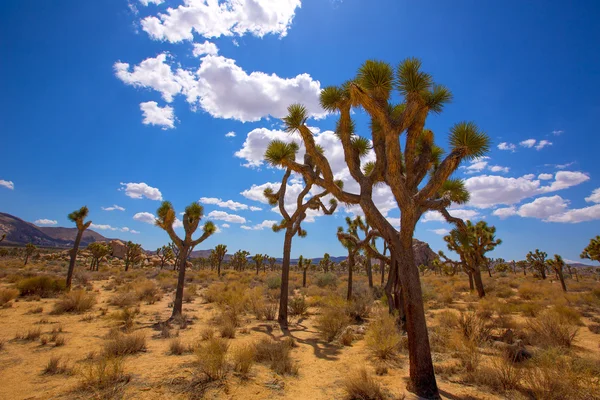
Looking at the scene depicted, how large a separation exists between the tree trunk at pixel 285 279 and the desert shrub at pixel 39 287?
1277 cm

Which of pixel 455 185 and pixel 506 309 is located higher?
pixel 455 185

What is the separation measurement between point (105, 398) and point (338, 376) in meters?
4.20

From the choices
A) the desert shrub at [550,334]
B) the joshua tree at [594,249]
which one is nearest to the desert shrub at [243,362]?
the desert shrub at [550,334]

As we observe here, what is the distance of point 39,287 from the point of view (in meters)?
14.6

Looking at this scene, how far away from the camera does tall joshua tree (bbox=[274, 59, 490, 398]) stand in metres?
5.12

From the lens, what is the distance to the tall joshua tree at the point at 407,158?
5121 millimetres

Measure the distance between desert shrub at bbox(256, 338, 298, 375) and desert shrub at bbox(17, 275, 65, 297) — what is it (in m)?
14.5

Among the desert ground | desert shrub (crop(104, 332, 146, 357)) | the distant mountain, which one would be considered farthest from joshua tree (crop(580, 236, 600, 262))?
the distant mountain

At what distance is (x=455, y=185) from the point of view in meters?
8.35

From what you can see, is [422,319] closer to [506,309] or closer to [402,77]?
[402,77]

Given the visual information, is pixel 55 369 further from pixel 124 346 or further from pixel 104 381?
pixel 104 381

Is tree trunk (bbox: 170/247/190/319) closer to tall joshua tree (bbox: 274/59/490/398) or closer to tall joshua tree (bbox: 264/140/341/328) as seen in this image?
tall joshua tree (bbox: 264/140/341/328)

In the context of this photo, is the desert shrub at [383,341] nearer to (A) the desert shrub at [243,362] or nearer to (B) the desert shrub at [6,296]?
(A) the desert shrub at [243,362]

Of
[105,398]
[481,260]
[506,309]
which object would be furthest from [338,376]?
[481,260]
